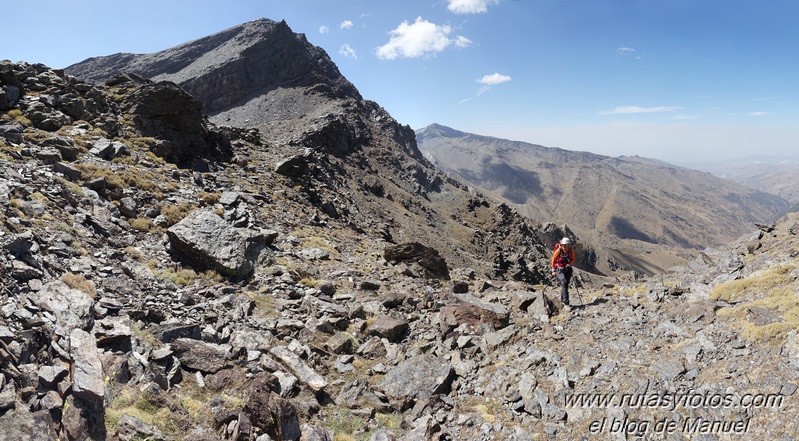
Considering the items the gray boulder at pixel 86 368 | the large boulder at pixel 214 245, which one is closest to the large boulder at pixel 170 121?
the large boulder at pixel 214 245

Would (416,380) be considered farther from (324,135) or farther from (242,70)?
(242,70)

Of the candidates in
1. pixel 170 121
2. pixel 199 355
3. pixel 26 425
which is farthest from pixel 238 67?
pixel 26 425

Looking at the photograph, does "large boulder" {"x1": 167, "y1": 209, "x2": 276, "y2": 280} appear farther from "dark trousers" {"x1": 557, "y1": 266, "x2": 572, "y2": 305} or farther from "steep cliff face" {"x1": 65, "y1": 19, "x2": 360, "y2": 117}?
"steep cliff face" {"x1": 65, "y1": 19, "x2": 360, "y2": 117}

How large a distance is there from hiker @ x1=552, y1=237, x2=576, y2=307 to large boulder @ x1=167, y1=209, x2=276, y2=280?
11.8 m

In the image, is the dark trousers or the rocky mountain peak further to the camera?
the dark trousers

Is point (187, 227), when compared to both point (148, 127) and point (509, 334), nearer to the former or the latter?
point (509, 334)

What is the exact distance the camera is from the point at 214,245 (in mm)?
15500

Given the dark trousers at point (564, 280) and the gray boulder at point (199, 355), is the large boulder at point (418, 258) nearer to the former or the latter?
the dark trousers at point (564, 280)

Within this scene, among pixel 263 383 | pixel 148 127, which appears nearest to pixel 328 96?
pixel 148 127

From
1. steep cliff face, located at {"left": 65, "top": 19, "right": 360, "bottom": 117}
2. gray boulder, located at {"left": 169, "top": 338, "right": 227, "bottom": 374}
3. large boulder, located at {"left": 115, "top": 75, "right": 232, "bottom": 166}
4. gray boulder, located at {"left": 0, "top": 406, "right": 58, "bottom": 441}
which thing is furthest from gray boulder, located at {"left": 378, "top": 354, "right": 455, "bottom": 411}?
steep cliff face, located at {"left": 65, "top": 19, "right": 360, "bottom": 117}

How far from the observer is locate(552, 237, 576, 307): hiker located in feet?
46.0

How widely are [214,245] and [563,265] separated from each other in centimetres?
1331

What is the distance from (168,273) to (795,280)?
1814 centimetres

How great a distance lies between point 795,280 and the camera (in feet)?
31.4
